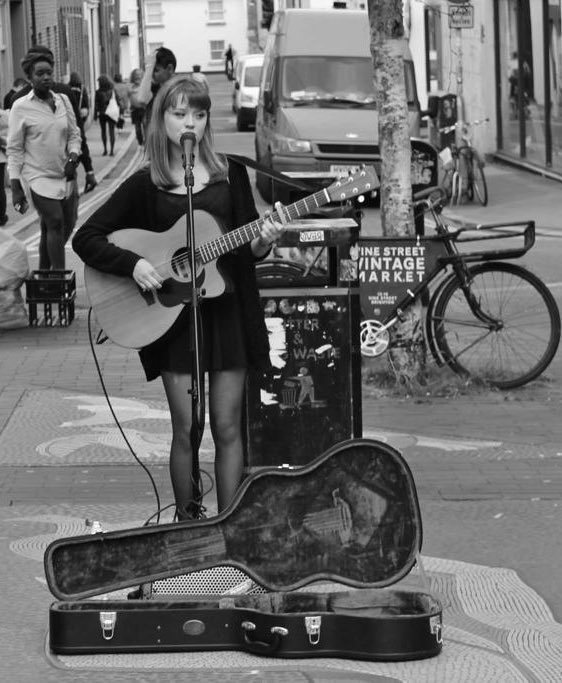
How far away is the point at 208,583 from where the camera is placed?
203 inches

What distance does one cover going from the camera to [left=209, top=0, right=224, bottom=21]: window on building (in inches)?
3642

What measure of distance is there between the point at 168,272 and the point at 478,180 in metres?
15.9

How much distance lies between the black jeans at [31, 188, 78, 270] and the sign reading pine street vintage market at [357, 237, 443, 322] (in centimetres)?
389

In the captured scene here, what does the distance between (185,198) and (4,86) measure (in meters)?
30.9

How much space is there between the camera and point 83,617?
15.7 ft

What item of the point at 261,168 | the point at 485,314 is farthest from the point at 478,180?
the point at 261,168

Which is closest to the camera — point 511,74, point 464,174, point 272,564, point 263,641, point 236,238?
point 263,641

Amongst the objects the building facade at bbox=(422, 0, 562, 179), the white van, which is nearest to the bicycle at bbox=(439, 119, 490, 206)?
the white van

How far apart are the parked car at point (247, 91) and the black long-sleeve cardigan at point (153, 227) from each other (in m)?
33.3

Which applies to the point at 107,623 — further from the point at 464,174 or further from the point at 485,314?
the point at 464,174

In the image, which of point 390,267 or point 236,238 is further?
point 390,267

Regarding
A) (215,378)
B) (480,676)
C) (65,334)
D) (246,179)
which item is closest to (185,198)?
(246,179)

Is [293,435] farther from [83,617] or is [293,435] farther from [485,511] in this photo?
[83,617]

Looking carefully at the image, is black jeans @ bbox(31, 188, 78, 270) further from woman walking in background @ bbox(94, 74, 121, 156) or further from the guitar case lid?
woman walking in background @ bbox(94, 74, 121, 156)
